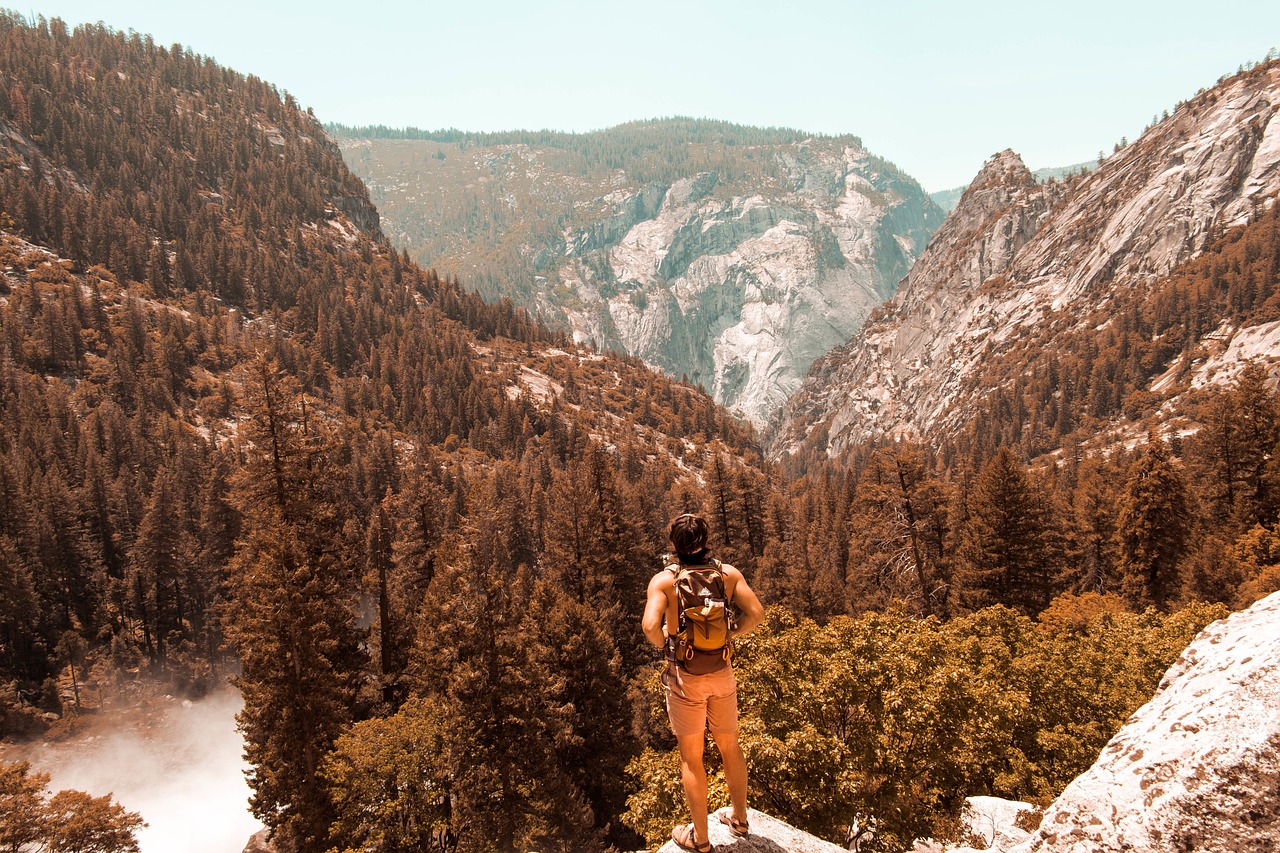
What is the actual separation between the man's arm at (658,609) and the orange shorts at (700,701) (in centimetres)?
55

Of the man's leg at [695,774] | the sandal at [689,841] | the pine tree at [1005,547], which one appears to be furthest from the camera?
the pine tree at [1005,547]

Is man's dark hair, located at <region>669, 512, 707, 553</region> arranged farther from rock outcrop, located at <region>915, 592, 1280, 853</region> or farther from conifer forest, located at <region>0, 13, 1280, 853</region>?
conifer forest, located at <region>0, 13, 1280, 853</region>

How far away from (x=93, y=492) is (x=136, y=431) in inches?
858

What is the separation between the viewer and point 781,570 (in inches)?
1618

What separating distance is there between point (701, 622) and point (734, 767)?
213 centimetres

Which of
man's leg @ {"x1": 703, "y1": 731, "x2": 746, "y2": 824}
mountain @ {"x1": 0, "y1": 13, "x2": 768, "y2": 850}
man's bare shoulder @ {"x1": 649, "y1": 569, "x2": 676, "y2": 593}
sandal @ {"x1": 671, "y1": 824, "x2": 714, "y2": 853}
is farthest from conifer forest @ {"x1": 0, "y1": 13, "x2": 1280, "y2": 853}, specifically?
man's bare shoulder @ {"x1": 649, "y1": 569, "x2": 676, "y2": 593}

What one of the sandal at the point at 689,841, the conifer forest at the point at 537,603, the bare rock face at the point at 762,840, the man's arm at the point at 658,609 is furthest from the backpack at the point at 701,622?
the conifer forest at the point at 537,603

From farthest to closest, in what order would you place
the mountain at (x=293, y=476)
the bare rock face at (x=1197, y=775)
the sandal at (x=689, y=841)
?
the mountain at (x=293, y=476)
the sandal at (x=689, y=841)
the bare rock face at (x=1197, y=775)

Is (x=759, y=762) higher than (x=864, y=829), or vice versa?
(x=759, y=762)

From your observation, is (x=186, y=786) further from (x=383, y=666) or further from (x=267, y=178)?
(x=267, y=178)

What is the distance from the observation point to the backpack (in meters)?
6.46

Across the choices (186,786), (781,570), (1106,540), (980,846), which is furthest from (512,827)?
(1106,540)

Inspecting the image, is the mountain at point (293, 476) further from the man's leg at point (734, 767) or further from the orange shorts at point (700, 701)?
the orange shorts at point (700, 701)

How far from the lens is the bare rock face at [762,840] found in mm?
7832
